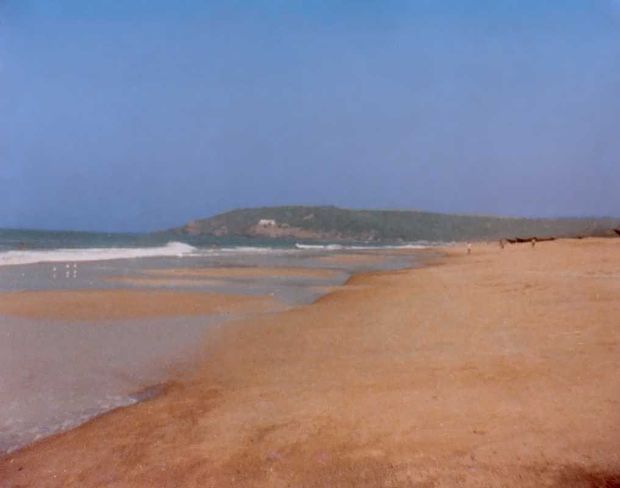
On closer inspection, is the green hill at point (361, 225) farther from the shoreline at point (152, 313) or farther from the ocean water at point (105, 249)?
the shoreline at point (152, 313)

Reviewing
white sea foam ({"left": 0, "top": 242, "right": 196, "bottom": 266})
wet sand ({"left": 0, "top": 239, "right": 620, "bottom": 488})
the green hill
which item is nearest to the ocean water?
white sea foam ({"left": 0, "top": 242, "right": 196, "bottom": 266})

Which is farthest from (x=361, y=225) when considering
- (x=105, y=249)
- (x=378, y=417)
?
(x=378, y=417)

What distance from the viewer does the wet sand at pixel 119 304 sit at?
13.7m

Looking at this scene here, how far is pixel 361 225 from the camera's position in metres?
176

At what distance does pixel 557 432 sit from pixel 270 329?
707cm

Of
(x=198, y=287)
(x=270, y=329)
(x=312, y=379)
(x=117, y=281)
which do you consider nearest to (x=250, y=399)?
(x=312, y=379)

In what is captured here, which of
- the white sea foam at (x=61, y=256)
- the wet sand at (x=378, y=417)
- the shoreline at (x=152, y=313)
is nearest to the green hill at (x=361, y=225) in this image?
the white sea foam at (x=61, y=256)

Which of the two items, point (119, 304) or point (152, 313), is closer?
point (152, 313)

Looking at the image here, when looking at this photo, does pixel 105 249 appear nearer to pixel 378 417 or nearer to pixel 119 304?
pixel 119 304

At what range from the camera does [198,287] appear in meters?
20.4

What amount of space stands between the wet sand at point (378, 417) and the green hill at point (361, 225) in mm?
149739

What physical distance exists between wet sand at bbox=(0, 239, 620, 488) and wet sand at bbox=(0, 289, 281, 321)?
3995 mm

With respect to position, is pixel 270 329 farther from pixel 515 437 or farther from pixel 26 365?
pixel 515 437

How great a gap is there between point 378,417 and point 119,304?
10956 mm
